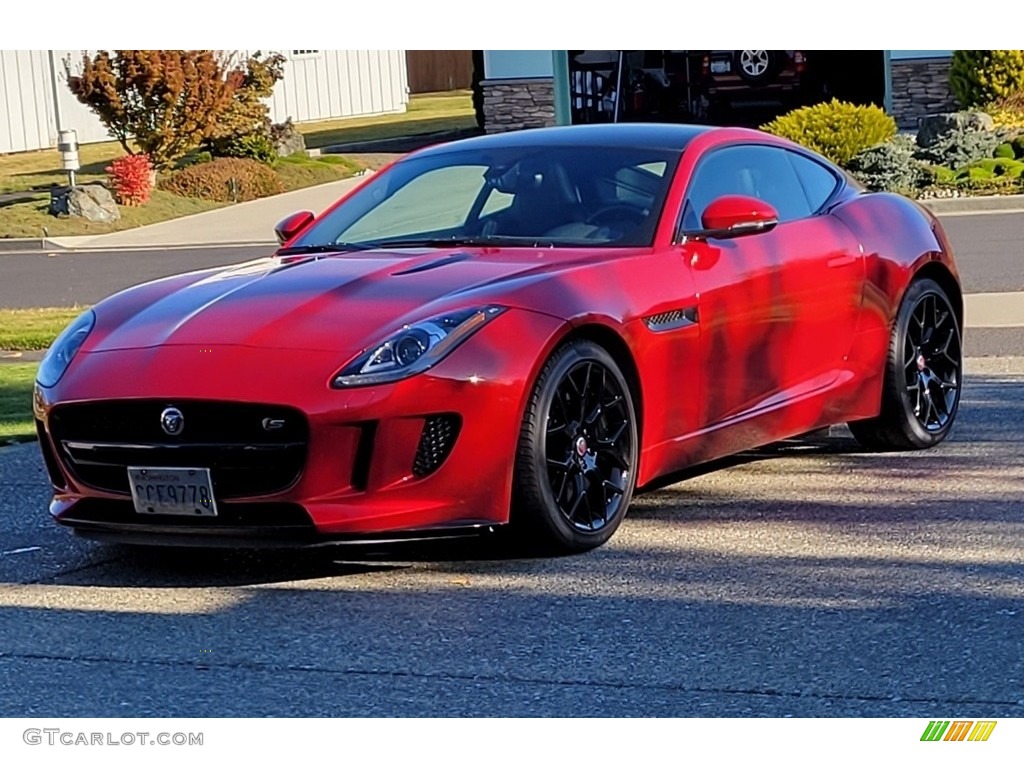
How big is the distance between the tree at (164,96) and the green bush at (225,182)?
389 mm

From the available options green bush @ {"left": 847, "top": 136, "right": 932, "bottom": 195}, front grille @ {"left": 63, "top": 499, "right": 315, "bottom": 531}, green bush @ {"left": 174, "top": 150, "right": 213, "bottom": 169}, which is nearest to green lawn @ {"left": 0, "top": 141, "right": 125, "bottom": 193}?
green bush @ {"left": 174, "top": 150, "right": 213, "bottom": 169}

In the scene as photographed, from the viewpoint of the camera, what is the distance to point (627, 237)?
6.54 metres

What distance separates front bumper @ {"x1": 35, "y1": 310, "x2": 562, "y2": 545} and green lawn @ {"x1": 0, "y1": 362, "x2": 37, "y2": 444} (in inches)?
132

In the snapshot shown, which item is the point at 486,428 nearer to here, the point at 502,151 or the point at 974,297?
the point at 502,151

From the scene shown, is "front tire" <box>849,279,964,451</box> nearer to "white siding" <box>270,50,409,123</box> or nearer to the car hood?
the car hood

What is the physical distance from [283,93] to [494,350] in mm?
37036

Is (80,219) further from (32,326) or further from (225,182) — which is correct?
(32,326)

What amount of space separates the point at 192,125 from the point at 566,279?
22160 millimetres

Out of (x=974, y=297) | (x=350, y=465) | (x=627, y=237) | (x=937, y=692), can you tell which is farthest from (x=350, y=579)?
(x=974, y=297)

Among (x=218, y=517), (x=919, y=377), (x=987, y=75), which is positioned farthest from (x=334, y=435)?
(x=987, y=75)

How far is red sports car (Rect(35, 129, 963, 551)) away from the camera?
5508 millimetres

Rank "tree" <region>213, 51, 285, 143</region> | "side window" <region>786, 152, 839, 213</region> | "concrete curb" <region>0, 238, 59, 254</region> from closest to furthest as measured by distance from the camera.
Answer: "side window" <region>786, 152, 839, 213</region> < "concrete curb" <region>0, 238, 59, 254</region> < "tree" <region>213, 51, 285, 143</region>

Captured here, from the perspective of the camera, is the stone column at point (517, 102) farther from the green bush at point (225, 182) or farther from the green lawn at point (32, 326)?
the green lawn at point (32, 326)

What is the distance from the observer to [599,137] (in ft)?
23.2
